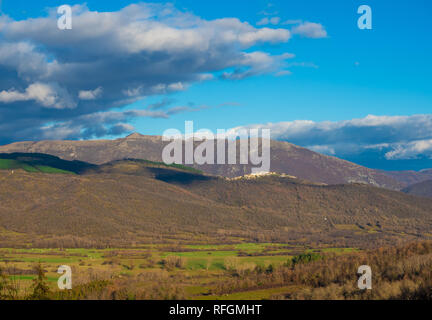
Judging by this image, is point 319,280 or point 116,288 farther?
point 319,280

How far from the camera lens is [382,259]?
5950 inches
